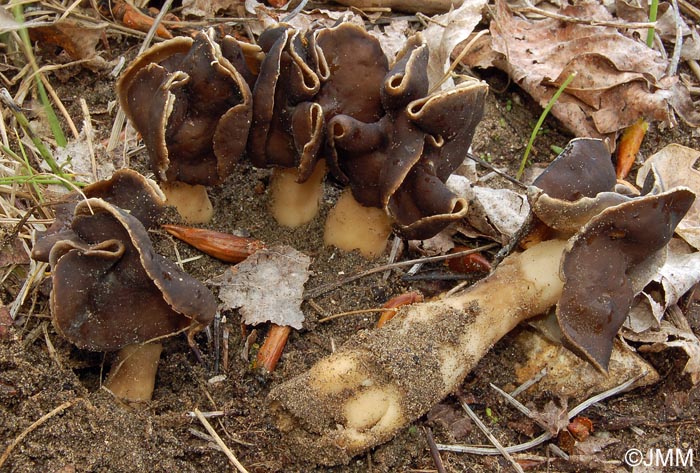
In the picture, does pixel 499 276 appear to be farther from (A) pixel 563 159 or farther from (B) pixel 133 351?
(B) pixel 133 351

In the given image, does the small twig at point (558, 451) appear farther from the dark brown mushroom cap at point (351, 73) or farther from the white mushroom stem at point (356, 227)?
the dark brown mushroom cap at point (351, 73)

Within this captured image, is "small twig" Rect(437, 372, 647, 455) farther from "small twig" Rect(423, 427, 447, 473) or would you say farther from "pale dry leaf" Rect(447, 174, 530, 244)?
"pale dry leaf" Rect(447, 174, 530, 244)

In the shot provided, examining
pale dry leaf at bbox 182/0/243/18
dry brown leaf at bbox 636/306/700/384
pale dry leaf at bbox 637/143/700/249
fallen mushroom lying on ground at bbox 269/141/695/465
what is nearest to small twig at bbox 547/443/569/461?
fallen mushroom lying on ground at bbox 269/141/695/465

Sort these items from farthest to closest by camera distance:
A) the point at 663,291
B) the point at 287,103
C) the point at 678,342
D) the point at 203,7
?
1. the point at 203,7
2. the point at 663,291
3. the point at 678,342
4. the point at 287,103

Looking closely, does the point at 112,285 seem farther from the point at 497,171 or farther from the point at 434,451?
the point at 497,171

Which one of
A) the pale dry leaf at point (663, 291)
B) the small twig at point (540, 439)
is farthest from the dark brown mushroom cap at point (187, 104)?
the pale dry leaf at point (663, 291)

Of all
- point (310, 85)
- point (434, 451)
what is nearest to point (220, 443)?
point (434, 451)

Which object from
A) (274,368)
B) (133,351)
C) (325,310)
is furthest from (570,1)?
(133,351)
